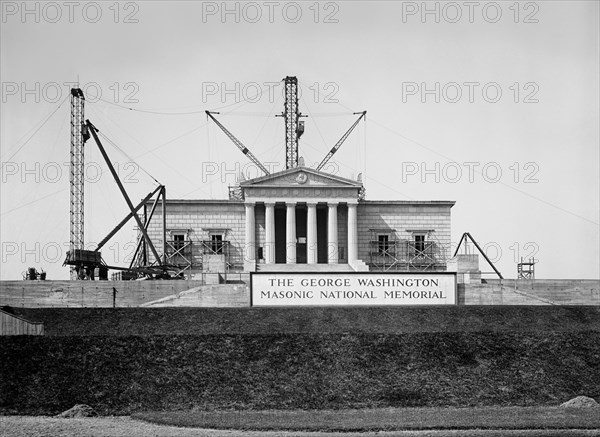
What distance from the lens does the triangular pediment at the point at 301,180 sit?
73.7m

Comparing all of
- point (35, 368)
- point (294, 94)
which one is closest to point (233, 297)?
point (35, 368)

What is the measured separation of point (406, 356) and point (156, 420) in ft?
36.1

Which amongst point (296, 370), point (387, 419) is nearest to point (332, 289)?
point (296, 370)

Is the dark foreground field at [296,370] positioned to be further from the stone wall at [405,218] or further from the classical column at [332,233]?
the stone wall at [405,218]

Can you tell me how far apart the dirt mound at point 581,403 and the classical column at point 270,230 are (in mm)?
44334

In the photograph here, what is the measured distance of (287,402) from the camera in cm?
3100

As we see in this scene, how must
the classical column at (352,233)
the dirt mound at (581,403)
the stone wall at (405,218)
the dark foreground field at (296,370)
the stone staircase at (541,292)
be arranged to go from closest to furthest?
the dirt mound at (581,403) → the dark foreground field at (296,370) → the stone staircase at (541,292) → the classical column at (352,233) → the stone wall at (405,218)

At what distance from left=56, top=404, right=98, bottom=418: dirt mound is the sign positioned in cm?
2173

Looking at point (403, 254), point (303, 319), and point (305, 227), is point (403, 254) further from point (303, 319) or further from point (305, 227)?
point (303, 319)

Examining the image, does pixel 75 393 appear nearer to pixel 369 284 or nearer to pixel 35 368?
pixel 35 368

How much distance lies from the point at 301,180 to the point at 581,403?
4517 cm

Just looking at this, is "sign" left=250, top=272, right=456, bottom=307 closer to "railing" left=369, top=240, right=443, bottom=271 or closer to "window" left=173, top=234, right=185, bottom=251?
"railing" left=369, top=240, right=443, bottom=271

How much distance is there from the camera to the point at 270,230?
74.1 meters

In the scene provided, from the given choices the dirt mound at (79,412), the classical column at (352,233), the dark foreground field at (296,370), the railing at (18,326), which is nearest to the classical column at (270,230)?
the classical column at (352,233)
